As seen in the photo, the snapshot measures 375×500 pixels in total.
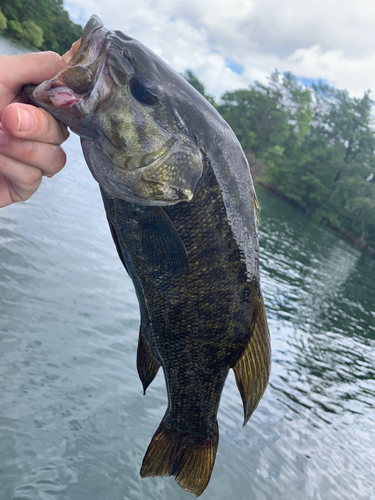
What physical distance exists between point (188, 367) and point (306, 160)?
51.4 metres

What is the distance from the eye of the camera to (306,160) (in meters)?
50.4

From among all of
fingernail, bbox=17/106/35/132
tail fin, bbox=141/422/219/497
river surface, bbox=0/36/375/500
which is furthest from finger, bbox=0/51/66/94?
river surface, bbox=0/36/375/500

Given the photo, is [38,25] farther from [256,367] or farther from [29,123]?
[256,367]

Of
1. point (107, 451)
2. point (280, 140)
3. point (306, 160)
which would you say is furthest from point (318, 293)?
point (280, 140)

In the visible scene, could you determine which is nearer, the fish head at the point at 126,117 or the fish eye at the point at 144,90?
the fish head at the point at 126,117

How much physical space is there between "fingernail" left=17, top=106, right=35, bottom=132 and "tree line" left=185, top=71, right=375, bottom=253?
37939 mm

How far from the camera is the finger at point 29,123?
1.53m

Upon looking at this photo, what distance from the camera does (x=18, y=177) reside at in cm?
183

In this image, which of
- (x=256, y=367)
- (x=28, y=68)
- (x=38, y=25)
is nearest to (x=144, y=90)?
(x=28, y=68)

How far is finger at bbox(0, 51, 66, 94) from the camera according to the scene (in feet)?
5.60

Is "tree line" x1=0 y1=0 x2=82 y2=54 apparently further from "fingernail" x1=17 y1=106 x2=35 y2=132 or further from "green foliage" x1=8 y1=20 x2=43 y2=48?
"fingernail" x1=17 y1=106 x2=35 y2=132

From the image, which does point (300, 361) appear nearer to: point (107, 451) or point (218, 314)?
point (107, 451)

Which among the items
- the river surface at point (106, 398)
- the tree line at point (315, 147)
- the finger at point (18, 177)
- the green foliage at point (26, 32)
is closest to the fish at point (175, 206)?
the finger at point (18, 177)

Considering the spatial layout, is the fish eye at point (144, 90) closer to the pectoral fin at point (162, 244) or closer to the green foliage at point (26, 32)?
the pectoral fin at point (162, 244)
